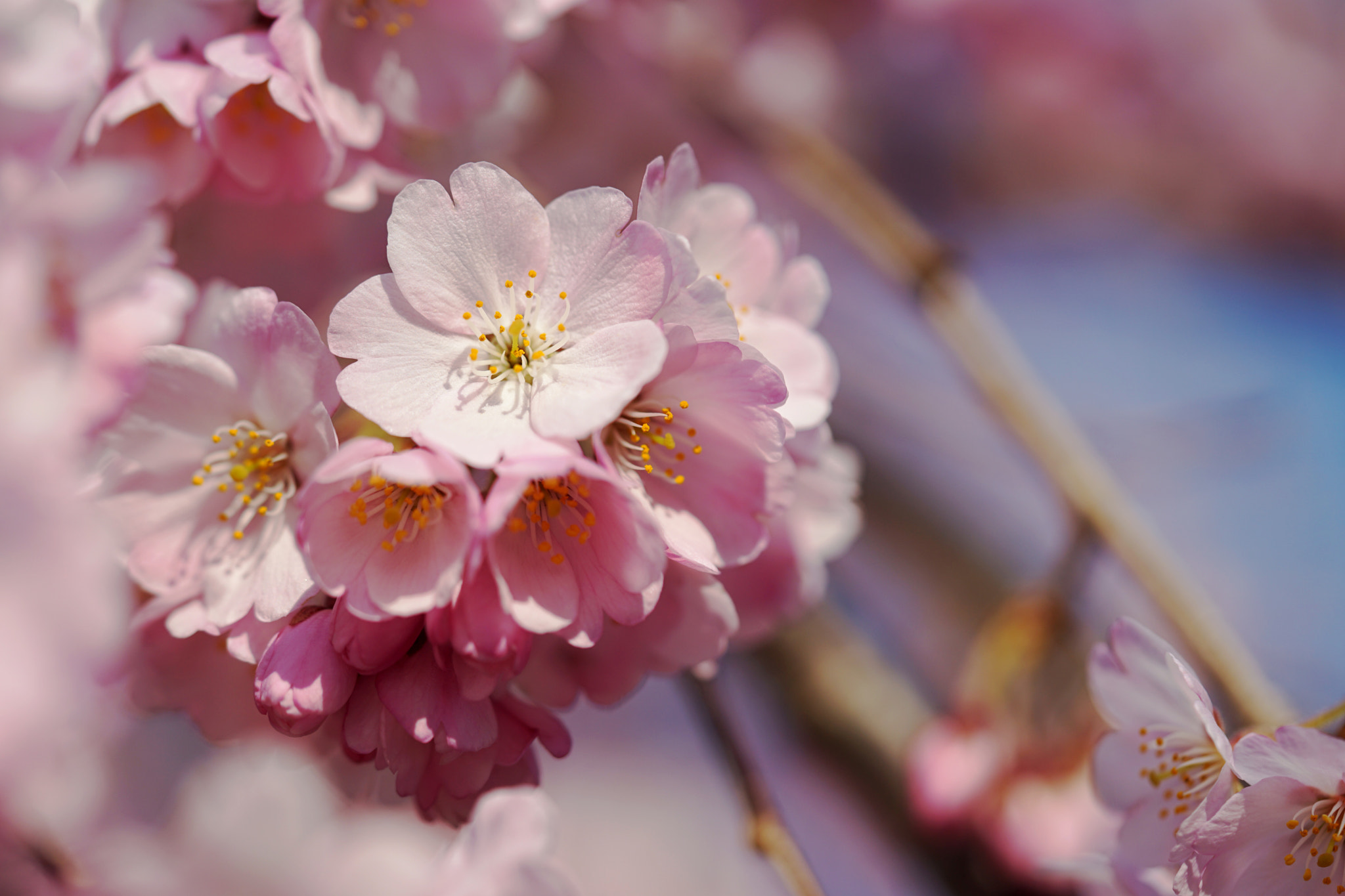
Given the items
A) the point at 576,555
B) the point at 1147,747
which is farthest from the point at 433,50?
the point at 1147,747

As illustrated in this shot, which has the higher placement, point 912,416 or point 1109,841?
point 1109,841

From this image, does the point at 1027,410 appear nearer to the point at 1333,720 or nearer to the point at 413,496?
the point at 1333,720

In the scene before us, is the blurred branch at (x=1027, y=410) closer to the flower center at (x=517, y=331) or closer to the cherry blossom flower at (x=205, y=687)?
the flower center at (x=517, y=331)

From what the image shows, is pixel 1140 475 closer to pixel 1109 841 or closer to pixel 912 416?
pixel 912 416

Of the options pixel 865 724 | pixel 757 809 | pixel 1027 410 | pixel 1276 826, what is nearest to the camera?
pixel 1276 826

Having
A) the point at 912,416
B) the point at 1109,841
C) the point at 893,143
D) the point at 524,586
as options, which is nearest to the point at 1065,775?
the point at 1109,841
